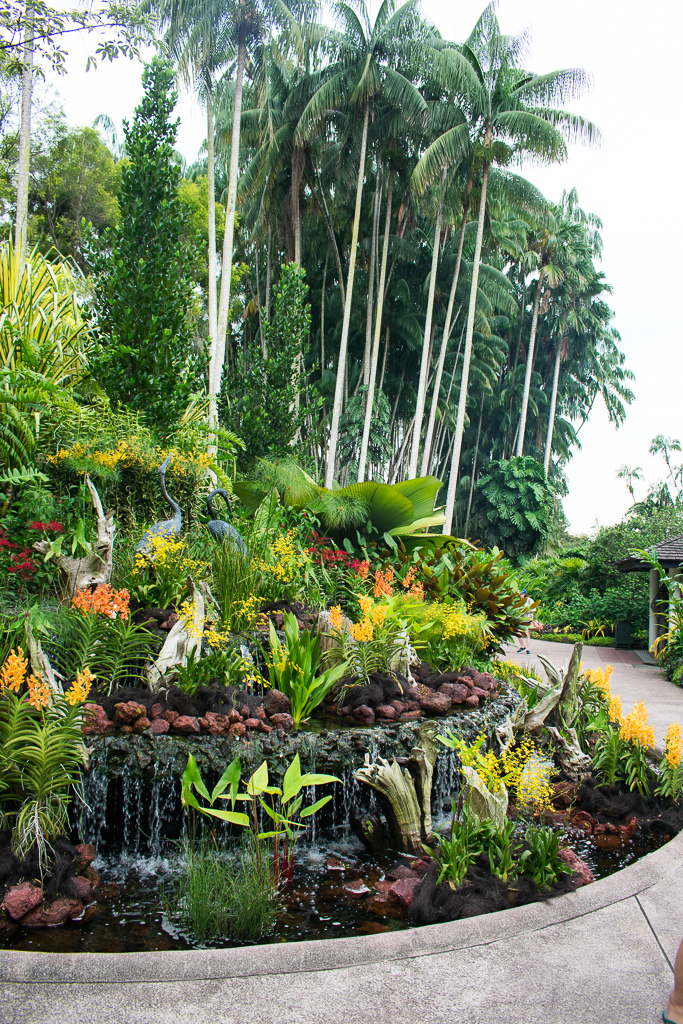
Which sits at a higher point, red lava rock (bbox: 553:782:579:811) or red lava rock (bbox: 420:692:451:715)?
red lava rock (bbox: 420:692:451:715)

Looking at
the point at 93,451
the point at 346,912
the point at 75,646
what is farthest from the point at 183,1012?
the point at 93,451

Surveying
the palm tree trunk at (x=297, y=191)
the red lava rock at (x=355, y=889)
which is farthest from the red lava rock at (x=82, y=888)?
the palm tree trunk at (x=297, y=191)

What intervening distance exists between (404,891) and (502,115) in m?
21.0

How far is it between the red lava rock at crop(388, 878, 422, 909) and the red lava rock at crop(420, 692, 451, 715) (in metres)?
1.78

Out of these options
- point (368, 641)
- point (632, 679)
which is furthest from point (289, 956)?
point (632, 679)

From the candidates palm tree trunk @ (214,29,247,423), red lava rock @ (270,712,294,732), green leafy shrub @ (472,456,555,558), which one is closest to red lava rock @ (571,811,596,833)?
red lava rock @ (270,712,294,732)

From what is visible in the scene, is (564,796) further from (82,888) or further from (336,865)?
(82,888)

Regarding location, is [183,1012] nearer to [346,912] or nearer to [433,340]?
[346,912]

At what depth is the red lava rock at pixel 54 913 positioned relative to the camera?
9.61ft

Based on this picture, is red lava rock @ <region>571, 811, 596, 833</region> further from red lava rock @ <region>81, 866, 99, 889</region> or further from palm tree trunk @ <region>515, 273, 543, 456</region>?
palm tree trunk @ <region>515, 273, 543, 456</region>

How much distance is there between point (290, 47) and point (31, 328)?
11.6m

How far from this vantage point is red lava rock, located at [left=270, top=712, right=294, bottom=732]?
4.38 metres

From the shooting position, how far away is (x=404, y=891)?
3.23m

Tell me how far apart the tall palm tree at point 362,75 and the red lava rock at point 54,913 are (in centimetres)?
1612
